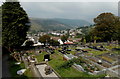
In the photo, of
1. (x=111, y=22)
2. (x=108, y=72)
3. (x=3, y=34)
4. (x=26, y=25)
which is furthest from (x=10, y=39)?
(x=111, y=22)

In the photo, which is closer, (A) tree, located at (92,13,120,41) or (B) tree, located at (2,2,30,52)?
(B) tree, located at (2,2,30,52)

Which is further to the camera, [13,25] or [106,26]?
[106,26]

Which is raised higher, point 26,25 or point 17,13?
point 17,13

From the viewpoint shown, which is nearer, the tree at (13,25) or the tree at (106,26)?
the tree at (13,25)

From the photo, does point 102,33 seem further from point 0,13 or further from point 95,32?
point 0,13

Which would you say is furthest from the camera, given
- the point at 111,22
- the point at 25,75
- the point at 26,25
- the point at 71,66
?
the point at 111,22
